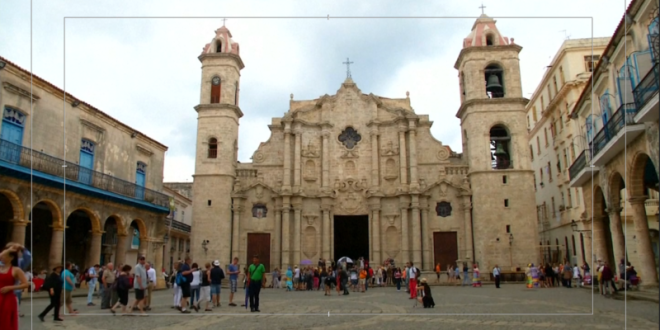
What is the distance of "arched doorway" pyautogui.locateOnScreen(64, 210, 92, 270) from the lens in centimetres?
2448

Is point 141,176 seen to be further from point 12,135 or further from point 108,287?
point 108,287

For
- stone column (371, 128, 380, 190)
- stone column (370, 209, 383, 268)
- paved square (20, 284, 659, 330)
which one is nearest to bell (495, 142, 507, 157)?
stone column (371, 128, 380, 190)

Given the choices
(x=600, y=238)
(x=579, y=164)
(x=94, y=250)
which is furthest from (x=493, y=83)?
(x=94, y=250)

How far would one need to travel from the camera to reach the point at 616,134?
15.6m

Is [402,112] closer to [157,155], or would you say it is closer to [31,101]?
[157,155]

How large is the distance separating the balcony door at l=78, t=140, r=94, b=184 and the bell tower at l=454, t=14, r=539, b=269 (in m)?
21.0

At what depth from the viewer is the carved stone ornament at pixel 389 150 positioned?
3281 centimetres

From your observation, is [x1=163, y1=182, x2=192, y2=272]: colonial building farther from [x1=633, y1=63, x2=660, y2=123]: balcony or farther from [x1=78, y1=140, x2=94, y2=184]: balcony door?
[x1=633, y1=63, x2=660, y2=123]: balcony

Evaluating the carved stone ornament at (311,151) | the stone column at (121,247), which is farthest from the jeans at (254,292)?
the carved stone ornament at (311,151)

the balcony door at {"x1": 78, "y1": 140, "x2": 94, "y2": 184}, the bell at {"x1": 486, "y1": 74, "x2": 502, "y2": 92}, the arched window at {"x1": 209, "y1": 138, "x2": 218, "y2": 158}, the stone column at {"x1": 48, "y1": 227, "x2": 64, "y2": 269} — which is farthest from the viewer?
the arched window at {"x1": 209, "y1": 138, "x2": 218, "y2": 158}

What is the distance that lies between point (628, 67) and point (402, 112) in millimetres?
19194

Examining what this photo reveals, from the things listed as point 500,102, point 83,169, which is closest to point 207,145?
point 83,169

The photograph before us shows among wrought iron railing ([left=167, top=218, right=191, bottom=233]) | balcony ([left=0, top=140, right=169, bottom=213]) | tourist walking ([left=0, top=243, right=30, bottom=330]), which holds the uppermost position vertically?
balcony ([left=0, top=140, right=169, bottom=213])

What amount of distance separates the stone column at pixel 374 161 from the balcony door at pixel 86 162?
16481 mm
